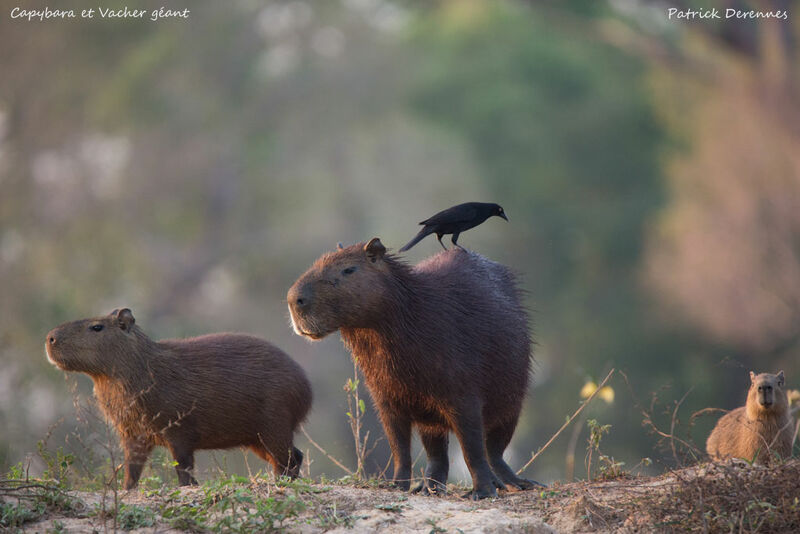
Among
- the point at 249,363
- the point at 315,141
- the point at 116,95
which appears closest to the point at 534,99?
the point at 315,141

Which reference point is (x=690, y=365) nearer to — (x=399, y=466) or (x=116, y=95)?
(x=116, y=95)

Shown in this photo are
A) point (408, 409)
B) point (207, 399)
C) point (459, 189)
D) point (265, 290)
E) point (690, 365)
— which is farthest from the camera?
point (459, 189)

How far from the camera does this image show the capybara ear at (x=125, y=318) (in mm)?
6809

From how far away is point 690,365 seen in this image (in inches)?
852

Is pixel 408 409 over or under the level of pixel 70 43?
under

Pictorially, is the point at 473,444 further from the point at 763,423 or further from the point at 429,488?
the point at 763,423

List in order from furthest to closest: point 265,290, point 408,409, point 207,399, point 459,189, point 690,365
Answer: point 459,189, point 265,290, point 690,365, point 207,399, point 408,409

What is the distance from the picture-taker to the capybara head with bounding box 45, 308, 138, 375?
6.65 m

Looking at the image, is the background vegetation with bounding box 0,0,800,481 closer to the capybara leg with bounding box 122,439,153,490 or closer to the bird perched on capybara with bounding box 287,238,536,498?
the capybara leg with bounding box 122,439,153,490

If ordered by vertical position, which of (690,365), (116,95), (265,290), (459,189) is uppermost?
(116,95)

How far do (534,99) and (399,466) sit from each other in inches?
793

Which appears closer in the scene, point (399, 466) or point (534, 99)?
point (399, 466)

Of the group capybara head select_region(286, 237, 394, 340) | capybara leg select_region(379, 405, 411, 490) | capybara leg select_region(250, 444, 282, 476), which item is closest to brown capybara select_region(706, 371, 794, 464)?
capybara leg select_region(379, 405, 411, 490)

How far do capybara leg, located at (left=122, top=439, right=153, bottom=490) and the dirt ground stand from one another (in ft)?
3.01
